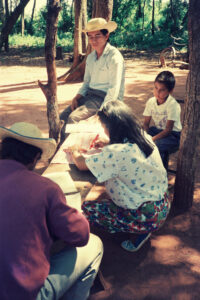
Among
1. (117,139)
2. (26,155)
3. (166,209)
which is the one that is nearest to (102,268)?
(166,209)

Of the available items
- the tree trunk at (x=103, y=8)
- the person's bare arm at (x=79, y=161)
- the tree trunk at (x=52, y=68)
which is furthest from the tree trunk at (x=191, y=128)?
the tree trunk at (x=103, y=8)

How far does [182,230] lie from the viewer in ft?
9.50

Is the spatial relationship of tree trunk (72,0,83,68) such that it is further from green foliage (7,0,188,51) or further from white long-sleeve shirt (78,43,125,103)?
green foliage (7,0,188,51)

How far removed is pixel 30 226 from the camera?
1453 millimetres

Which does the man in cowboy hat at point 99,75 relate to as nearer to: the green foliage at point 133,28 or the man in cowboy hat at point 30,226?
the man in cowboy hat at point 30,226

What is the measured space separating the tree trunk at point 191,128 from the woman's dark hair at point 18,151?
160 cm

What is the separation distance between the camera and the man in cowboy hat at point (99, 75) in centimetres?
396

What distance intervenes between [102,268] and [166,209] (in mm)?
698

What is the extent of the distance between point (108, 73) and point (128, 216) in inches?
91.2

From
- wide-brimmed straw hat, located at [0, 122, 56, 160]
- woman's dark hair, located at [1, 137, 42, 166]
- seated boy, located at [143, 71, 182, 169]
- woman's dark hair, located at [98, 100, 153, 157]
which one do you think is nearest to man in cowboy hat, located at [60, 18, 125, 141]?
seated boy, located at [143, 71, 182, 169]

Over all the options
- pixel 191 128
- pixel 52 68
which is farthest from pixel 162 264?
pixel 52 68

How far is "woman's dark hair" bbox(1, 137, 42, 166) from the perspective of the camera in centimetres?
169

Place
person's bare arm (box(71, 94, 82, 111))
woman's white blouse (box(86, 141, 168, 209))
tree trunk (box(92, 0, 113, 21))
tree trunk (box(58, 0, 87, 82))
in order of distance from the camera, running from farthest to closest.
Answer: tree trunk (box(58, 0, 87, 82)) < tree trunk (box(92, 0, 113, 21)) < person's bare arm (box(71, 94, 82, 111)) < woman's white blouse (box(86, 141, 168, 209))

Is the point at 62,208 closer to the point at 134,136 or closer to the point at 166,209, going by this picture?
the point at 134,136
